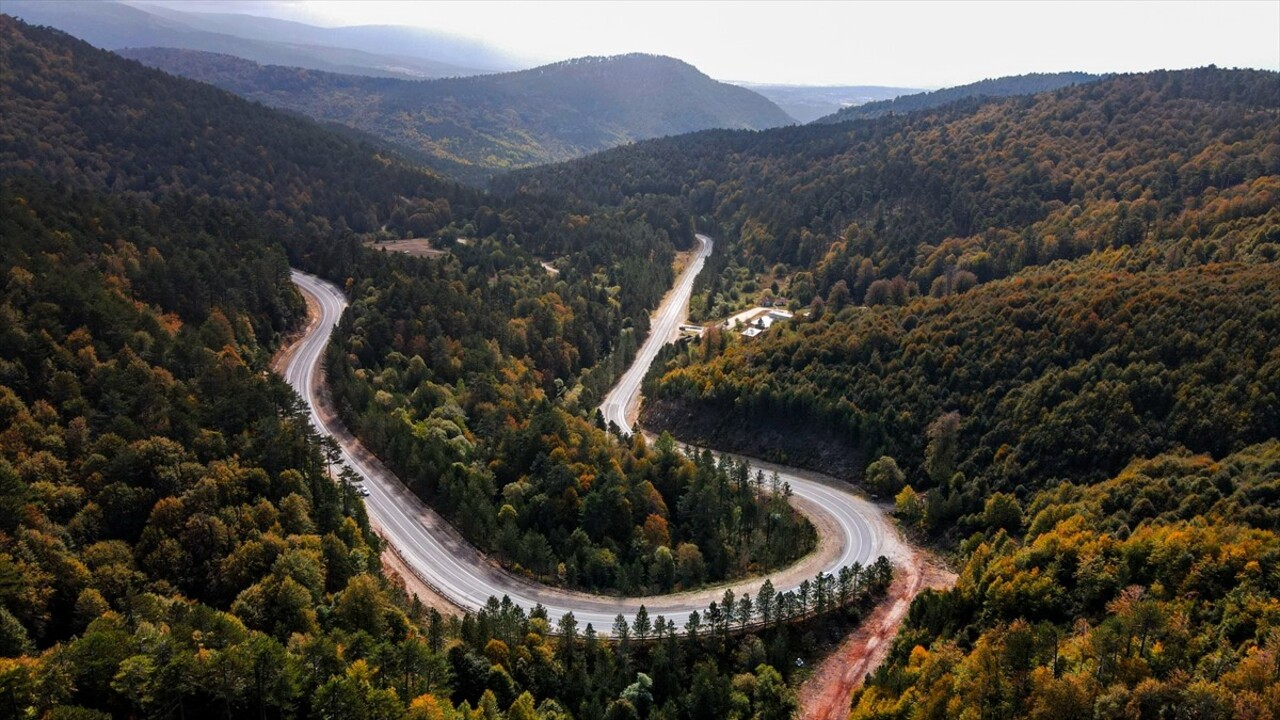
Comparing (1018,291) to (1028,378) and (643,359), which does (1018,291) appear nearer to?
(1028,378)

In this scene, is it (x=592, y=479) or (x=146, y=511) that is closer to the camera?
(x=146, y=511)

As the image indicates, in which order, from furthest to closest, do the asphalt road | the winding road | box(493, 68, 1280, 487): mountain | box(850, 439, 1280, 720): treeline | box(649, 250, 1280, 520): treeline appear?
the asphalt road → box(493, 68, 1280, 487): mountain → box(649, 250, 1280, 520): treeline → the winding road → box(850, 439, 1280, 720): treeline

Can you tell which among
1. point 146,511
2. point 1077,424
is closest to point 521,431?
point 146,511

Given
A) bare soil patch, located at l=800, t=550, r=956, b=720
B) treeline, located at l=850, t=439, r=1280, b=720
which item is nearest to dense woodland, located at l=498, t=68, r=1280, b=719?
treeline, located at l=850, t=439, r=1280, b=720

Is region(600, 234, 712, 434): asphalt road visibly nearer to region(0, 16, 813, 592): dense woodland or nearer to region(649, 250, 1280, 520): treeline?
region(0, 16, 813, 592): dense woodland

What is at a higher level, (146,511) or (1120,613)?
(1120,613)

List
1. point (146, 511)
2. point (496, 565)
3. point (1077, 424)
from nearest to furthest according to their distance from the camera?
point (146, 511), point (496, 565), point (1077, 424)

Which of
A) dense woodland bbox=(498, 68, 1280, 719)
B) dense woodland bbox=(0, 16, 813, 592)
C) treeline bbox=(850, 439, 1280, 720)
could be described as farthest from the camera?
dense woodland bbox=(0, 16, 813, 592)
